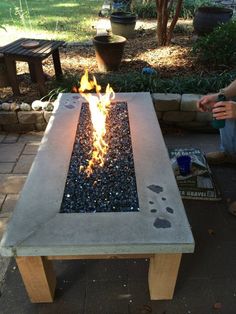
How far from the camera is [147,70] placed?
14.3ft

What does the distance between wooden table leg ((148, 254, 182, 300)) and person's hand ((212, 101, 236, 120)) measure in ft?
3.40

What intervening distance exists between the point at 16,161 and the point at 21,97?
114 centimetres

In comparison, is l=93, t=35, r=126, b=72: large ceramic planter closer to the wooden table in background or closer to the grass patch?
the wooden table in background

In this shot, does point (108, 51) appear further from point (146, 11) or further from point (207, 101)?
point (146, 11)

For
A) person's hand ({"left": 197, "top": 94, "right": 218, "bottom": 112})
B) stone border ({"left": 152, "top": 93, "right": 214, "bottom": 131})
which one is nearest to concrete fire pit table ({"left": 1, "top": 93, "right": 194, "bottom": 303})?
person's hand ({"left": 197, "top": 94, "right": 218, "bottom": 112})

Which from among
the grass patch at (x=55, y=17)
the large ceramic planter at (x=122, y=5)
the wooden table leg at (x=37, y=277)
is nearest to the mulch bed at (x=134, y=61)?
the grass patch at (x=55, y=17)

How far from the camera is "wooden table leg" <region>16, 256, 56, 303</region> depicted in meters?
1.66

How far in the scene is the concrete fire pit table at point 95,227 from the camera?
1462 mm

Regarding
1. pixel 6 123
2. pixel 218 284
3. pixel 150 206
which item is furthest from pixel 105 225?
pixel 6 123


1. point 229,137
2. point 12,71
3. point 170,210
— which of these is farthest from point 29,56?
point 170,210

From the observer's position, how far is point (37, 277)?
5.81 feet

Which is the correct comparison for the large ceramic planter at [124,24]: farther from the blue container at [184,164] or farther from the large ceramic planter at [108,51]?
the blue container at [184,164]

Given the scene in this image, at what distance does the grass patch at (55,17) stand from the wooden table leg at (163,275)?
582 cm

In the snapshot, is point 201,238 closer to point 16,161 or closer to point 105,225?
point 105,225
